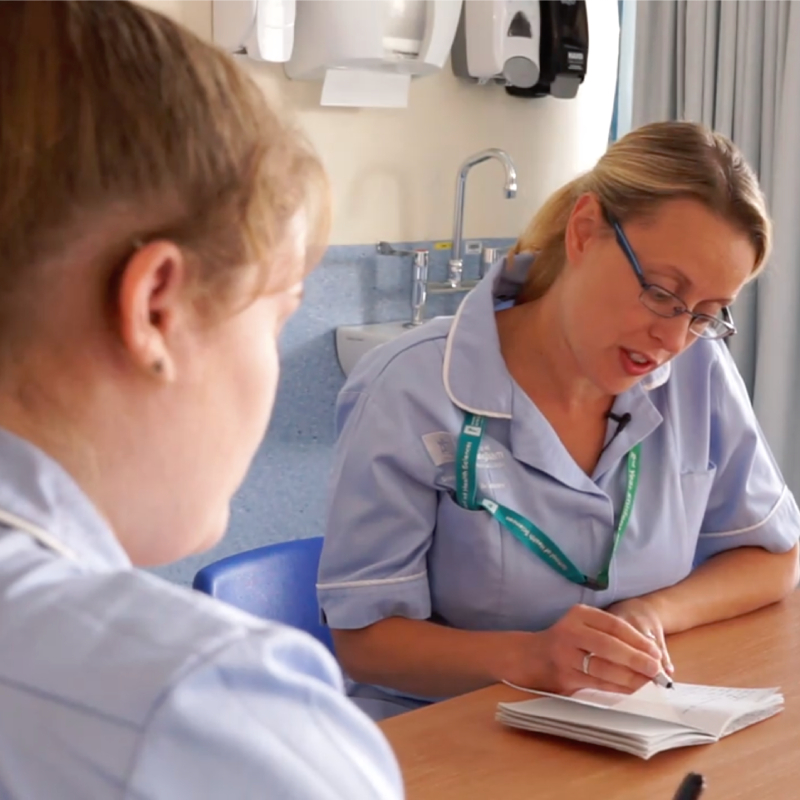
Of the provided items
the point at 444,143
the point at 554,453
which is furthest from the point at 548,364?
the point at 444,143

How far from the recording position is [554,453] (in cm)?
164

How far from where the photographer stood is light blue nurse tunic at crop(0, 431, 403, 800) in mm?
487

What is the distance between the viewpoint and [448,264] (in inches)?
134

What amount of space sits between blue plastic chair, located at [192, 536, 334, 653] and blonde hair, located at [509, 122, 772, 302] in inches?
→ 27.3

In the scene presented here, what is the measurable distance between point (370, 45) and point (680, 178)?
1.55 m

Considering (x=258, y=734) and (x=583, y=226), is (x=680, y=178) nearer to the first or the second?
(x=583, y=226)

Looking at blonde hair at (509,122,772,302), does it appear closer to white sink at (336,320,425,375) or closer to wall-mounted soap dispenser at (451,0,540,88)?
white sink at (336,320,425,375)

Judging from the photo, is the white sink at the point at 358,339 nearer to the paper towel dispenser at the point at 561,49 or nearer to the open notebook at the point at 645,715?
the paper towel dispenser at the point at 561,49

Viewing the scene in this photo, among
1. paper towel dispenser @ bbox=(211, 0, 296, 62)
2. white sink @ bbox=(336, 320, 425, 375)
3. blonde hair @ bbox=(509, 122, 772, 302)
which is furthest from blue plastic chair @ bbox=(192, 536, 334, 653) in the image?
paper towel dispenser @ bbox=(211, 0, 296, 62)

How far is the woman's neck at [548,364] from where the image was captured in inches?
67.4

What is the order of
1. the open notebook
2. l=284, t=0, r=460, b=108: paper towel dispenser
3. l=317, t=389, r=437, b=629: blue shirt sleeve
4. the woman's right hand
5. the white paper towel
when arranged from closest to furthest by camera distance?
the open notebook < the woman's right hand < l=317, t=389, r=437, b=629: blue shirt sleeve < l=284, t=0, r=460, b=108: paper towel dispenser < the white paper towel

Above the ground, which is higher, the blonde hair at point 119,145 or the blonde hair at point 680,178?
the blonde hair at point 119,145

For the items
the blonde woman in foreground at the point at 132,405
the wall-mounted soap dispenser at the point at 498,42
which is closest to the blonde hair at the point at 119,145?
the blonde woman in foreground at the point at 132,405

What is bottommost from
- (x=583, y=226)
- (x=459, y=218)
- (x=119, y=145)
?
(x=459, y=218)
